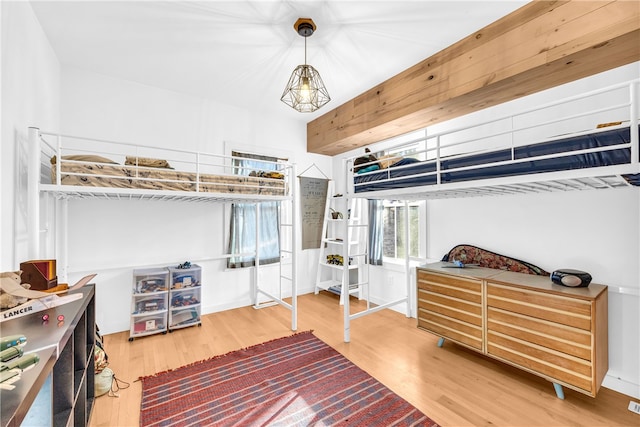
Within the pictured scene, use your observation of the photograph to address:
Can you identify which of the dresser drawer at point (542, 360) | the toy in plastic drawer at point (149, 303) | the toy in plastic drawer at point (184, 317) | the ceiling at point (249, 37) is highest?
the ceiling at point (249, 37)

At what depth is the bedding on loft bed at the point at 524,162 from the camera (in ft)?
4.47

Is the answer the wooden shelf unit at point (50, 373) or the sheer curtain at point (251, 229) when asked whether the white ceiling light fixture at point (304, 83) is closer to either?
the sheer curtain at point (251, 229)

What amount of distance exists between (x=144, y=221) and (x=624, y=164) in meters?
3.83

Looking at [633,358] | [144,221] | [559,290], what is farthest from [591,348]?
[144,221]

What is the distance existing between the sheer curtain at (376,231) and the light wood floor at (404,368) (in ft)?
2.35

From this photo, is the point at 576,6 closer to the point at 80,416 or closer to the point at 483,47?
the point at 483,47

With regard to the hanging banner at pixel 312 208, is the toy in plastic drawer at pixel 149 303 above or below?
below

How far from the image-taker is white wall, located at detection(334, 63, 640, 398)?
6.47 ft

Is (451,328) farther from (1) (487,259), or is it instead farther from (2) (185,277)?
(2) (185,277)

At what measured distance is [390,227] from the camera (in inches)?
148

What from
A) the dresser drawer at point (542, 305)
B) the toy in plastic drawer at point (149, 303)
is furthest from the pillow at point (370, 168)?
the toy in plastic drawer at point (149, 303)

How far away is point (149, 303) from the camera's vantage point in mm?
2941

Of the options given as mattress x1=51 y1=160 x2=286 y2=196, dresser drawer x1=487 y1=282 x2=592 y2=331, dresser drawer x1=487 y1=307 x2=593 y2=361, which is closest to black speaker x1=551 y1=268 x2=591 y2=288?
dresser drawer x1=487 y1=282 x2=592 y2=331

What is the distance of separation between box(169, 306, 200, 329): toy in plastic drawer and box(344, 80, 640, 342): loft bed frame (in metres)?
1.69
